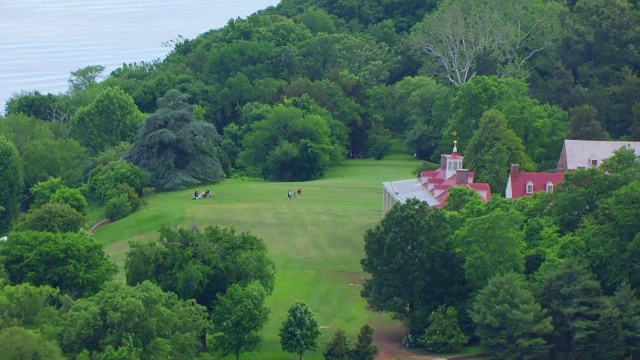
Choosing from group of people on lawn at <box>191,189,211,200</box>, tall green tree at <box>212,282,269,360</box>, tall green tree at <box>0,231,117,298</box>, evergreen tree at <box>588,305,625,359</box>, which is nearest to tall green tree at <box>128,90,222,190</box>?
group of people on lawn at <box>191,189,211,200</box>

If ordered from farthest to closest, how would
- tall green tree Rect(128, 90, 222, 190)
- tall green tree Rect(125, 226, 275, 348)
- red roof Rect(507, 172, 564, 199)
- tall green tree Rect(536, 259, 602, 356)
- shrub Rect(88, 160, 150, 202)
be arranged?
1. tall green tree Rect(128, 90, 222, 190)
2. shrub Rect(88, 160, 150, 202)
3. red roof Rect(507, 172, 564, 199)
4. tall green tree Rect(125, 226, 275, 348)
5. tall green tree Rect(536, 259, 602, 356)

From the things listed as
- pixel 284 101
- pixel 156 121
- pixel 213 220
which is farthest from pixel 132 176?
pixel 284 101

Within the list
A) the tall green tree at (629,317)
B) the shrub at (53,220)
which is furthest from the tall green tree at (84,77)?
the tall green tree at (629,317)

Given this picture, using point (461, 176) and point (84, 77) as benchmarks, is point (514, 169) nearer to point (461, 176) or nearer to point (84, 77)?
point (461, 176)

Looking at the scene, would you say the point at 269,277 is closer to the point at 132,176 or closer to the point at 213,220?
the point at 213,220

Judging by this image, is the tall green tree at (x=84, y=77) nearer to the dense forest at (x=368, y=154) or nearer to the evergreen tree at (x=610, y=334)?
the dense forest at (x=368, y=154)

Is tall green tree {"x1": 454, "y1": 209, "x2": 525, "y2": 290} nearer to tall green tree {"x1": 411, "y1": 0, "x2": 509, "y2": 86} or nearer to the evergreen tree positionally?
the evergreen tree
